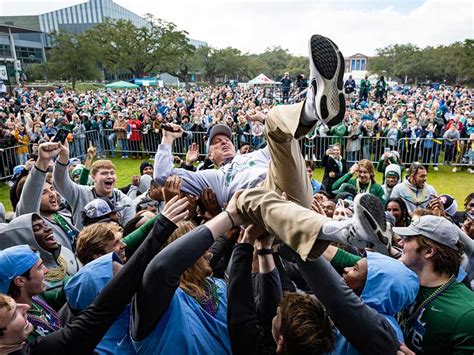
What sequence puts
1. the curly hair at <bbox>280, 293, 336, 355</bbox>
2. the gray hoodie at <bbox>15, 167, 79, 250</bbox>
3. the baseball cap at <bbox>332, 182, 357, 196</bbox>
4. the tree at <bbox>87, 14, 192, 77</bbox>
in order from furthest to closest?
1. the tree at <bbox>87, 14, 192, 77</bbox>
2. the baseball cap at <bbox>332, 182, 357, 196</bbox>
3. the gray hoodie at <bbox>15, 167, 79, 250</bbox>
4. the curly hair at <bbox>280, 293, 336, 355</bbox>

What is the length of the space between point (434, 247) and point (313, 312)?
3.69 feet

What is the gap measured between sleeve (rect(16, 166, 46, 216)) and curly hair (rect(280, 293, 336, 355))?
2.97 metres

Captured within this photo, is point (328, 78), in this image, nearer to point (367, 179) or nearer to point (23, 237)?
point (23, 237)

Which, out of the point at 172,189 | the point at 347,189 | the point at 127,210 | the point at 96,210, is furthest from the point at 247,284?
the point at 347,189

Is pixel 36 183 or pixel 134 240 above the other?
pixel 36 183

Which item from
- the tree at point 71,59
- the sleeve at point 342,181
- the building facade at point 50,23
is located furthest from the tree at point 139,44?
the sleeve at point 342,181

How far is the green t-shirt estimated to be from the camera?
2129 mm

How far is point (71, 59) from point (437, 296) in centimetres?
5080

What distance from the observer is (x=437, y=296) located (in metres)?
2.29

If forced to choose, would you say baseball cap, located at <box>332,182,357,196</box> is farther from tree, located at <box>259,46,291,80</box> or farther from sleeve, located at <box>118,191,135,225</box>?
tree, located at <box>259,46,291,80</box>

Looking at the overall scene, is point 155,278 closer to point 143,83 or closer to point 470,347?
point 470,347

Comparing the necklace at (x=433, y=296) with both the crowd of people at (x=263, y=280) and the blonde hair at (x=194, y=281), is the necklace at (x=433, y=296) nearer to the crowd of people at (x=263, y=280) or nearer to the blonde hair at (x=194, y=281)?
the crowd of people at (x=263, y=280)

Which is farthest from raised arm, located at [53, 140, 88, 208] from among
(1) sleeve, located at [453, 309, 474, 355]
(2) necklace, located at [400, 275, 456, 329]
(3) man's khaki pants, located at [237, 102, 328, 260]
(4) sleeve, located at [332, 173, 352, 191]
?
(4) sleeve, located at [332, 173, 352, 191]

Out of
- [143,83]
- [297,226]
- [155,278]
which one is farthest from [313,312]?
[143,83]
